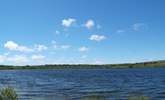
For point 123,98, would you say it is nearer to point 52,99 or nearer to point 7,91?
point 52,99

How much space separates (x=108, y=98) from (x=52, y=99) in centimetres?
796

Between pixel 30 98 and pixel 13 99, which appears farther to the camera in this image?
pixel 30 98

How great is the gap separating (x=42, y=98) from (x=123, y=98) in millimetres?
11964

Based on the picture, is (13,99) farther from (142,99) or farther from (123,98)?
(123,98)

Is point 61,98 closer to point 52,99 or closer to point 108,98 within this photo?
point 52,99

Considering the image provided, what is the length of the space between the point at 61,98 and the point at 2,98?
26.2 metres

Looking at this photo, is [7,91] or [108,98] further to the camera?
[108,98]

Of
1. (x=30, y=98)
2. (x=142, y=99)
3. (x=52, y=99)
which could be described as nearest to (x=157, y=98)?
(x=52, y=99)

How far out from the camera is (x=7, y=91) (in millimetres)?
25125

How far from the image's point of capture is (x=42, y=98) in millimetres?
51406


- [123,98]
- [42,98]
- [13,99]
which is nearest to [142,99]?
[13,99]

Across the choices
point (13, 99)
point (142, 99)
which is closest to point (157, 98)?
point (142, 99)

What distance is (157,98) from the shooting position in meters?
49.6

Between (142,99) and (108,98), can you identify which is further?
(108,98)
